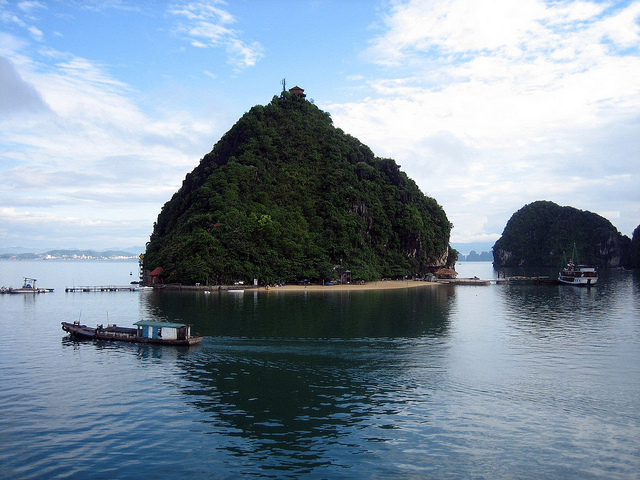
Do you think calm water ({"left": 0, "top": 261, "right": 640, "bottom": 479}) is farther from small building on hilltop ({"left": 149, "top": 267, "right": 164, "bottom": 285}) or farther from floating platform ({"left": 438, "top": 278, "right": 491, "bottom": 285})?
floating platform ({"left": 438, "top": 278, "right": 491, "bottom": 285})

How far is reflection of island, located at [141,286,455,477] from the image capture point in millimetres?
23328

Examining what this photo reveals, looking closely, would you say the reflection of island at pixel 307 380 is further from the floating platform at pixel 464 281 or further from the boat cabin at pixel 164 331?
A: the floating platform at pixel 464 281

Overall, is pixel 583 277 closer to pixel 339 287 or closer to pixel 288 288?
pixel 339 287

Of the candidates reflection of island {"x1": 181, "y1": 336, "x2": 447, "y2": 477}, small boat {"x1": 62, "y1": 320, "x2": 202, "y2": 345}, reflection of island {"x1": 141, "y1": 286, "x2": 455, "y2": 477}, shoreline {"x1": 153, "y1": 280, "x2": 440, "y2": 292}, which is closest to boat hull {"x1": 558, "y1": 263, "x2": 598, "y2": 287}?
shoreline {"x1": 153, "y1": 280, "x2": 440, "y2": 292}

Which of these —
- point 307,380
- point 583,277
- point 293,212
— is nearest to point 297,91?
point 293,212

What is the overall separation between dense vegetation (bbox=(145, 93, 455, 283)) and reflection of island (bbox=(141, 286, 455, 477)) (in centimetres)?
4601

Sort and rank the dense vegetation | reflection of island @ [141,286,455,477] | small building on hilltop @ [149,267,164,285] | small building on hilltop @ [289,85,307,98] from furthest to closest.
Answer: small building on hilltop @ [289,85,307,98], the dense vegetation, small building on hilltop @ [149,267,164,285], reflection of island @ [141,286,455,477]

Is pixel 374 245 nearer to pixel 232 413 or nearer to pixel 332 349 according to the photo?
pixel 332 349

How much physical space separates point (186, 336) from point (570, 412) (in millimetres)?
33468

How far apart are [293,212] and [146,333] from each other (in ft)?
284

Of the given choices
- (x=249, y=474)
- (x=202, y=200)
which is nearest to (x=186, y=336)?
(x=249, y=474)

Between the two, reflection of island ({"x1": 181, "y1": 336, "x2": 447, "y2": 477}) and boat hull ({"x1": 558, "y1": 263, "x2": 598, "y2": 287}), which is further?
boat hull ({"x1": 558, "y1": 263, "x2": 598, "y2": 287})

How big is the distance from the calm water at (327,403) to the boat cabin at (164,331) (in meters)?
1.66

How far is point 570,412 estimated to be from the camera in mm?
28062
